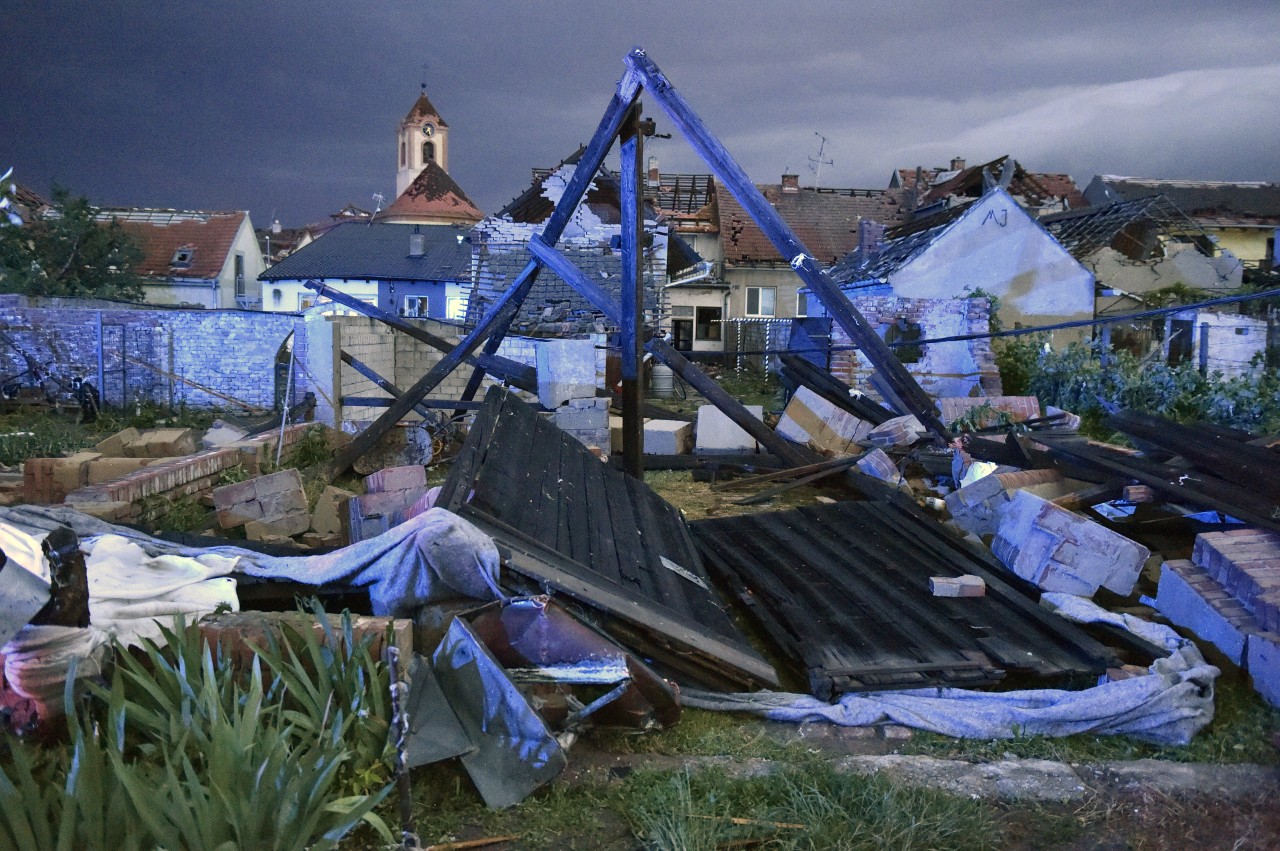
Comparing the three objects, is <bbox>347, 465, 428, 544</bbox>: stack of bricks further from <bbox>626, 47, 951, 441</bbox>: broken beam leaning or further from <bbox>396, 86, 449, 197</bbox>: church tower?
<bbox>396, 86, 449, 197</bbox>: church tower

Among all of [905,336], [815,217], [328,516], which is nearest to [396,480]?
[328,516]

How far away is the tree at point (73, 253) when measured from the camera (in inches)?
1045

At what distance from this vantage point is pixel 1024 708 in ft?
12.3

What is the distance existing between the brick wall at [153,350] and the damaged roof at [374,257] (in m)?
16.8

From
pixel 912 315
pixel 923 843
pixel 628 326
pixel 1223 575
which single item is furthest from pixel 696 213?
pixel 923 843

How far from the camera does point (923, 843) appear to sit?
104 inches

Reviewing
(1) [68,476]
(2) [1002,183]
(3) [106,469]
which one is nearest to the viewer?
(1) [68,476]

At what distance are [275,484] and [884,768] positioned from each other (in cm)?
481

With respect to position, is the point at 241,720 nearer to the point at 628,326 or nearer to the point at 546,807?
the point at 546,807

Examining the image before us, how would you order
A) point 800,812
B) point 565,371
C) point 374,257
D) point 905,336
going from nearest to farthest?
point 800,812
point 565,371
point 905,336
point 374,257

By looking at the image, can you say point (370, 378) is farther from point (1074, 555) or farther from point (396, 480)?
point (1074, 555)

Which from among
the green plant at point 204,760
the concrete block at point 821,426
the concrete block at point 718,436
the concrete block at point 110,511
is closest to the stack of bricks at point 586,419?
the concrete block at point 718,436

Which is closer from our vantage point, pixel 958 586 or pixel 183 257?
pixel 958 586

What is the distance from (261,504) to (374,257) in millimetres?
33414
